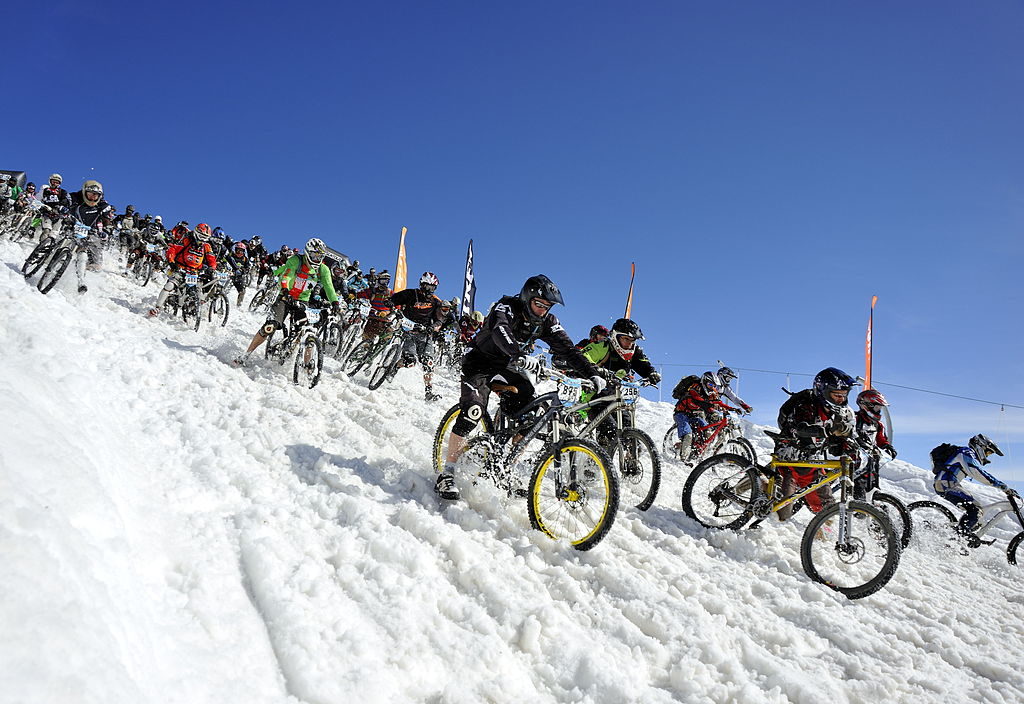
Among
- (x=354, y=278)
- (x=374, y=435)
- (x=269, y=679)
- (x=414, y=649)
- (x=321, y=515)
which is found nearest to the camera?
(x=269, y=679)

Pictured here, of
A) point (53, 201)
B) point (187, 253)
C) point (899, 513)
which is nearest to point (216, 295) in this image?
point (187, 253)

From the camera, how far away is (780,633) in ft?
13.6

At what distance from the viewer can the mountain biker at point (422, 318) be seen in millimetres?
10930

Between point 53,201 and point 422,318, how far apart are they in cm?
909

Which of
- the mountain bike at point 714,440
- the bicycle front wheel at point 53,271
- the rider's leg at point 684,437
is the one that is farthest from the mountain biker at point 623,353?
the bicycle front wheel at point 53,271

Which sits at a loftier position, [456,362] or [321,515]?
[456,362]

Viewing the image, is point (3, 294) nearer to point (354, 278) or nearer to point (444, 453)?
point (444, 453)

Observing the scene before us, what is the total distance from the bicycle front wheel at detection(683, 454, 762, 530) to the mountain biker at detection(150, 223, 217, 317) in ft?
39.4

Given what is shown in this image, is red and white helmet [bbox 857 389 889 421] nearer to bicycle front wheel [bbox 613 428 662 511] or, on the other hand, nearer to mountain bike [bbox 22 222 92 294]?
bicycle front wheel [bbox 613 428 662 511]

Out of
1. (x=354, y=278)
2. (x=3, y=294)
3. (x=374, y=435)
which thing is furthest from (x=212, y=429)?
(x=354, y=278)

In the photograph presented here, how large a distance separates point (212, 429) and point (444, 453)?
2.68 meters

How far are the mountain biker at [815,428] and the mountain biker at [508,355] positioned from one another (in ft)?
8.83

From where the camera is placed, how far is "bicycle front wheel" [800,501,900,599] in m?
5.00

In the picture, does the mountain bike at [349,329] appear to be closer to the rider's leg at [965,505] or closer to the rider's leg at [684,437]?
the rider's leg at [684,437]
